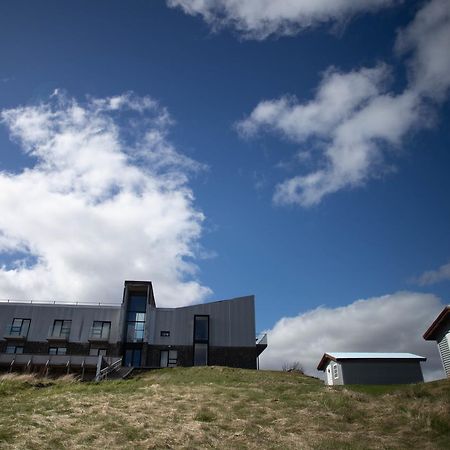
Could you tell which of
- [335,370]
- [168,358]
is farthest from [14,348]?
[335,370]

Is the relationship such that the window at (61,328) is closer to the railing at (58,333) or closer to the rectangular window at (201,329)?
the railing at (58,333)

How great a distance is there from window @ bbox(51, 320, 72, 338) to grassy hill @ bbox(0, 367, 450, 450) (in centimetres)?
2649

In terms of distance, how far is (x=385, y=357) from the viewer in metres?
41.9

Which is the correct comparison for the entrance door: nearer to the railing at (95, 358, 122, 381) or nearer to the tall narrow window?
the tall narrow window

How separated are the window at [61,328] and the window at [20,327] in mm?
3161

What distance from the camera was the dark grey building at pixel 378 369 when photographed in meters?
41.3

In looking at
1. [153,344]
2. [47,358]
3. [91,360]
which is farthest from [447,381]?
[153,344]

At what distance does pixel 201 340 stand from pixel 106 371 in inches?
662

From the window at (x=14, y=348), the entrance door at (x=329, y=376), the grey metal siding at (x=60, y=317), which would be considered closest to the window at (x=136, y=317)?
the grey metal siding at (x=60, y=317)

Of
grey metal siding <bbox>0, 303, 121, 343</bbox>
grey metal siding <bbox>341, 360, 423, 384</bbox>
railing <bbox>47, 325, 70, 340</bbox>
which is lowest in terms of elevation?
grey metal siding <bbox>341, 360, 423, 384</bbox>

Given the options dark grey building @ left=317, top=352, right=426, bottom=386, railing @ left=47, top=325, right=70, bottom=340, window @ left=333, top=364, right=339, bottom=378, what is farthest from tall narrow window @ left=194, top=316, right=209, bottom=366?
dark grey building @ left=317, top=352, right=426, bottom=386

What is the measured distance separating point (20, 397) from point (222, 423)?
11956 mm

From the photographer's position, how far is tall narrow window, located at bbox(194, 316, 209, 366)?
Result: 53812 millimetres

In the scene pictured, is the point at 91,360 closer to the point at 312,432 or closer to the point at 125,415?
the point at 125,415
